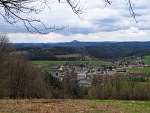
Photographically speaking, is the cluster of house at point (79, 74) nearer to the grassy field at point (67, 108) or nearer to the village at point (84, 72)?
the village at point (84, 72)

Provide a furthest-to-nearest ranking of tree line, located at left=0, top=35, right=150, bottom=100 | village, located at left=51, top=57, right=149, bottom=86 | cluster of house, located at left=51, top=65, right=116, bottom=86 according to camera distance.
Result: 1. cluster of house, located at left=51, top=65, right=116, bottom=86
2. village, located at left=51, top=57, right=149, bottom=86
3. tree line, located at left=0, top=35, right=150, bottom=100

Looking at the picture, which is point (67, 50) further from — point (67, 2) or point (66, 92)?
point (67, 2)

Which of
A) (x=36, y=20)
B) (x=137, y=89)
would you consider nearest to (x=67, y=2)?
(x=36, y=20)

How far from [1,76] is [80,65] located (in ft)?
362

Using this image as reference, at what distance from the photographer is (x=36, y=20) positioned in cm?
779

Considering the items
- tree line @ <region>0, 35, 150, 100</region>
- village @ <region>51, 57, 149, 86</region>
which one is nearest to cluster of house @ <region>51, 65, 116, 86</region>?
village @ <region>51, 57, 149, 86</region>

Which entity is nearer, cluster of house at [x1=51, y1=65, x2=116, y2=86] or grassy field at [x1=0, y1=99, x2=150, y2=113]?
grassy field at [x1=0, y1=99, x2=150, y2=113]

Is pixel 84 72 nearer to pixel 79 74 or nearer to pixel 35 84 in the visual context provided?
pixel 79 74

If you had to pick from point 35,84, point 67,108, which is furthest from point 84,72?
point 67,108

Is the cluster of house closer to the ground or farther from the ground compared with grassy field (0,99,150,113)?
closer to the ground

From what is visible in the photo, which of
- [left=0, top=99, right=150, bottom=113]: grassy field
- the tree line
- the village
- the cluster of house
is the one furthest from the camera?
the cluster of house

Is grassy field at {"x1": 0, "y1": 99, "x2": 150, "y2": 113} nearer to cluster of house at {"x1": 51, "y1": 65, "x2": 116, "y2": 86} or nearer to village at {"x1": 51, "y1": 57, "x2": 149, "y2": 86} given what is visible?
village at {"x1": 51, "y1": 57, "x2": 149, "y2": 86}

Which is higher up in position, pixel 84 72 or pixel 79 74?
pixel 84 72

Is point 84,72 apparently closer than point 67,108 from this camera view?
No
